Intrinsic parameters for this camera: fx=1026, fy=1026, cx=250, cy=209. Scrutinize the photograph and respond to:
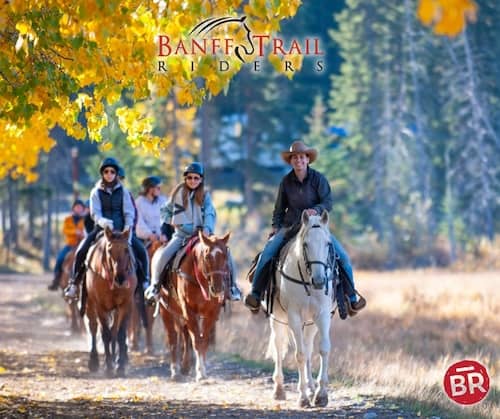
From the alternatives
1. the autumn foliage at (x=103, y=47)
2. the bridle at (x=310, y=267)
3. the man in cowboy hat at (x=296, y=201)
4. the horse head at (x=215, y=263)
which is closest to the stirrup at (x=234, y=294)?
the horse head at (x=215, y=263)

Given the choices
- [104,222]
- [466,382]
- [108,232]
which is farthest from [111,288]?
[466,382]

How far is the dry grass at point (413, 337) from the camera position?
518 inches

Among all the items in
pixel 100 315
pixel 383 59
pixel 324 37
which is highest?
pixel 324 37

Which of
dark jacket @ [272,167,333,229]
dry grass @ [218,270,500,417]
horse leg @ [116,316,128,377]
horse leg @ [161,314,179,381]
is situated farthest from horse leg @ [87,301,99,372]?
dark jacket @ [272,167,333,229]

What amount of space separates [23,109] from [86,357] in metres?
8.64

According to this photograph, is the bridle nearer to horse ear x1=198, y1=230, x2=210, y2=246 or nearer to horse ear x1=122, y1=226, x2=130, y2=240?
horse ear x1=198, y1=230, x2=210, y2=246

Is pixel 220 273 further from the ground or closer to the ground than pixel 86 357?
further from the ground

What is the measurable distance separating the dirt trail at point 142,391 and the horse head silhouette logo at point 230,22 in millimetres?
3882

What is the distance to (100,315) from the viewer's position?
1512 centimetres

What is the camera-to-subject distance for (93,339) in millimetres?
15680

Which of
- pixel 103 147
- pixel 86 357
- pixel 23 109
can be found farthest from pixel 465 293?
pixel 23 109

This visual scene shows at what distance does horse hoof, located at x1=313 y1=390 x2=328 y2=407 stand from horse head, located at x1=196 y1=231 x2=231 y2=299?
2.41 meters

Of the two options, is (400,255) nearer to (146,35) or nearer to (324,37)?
(324,37)

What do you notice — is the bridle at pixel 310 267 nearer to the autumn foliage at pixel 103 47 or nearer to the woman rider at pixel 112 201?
the autumn foliage at pixel 103 47
